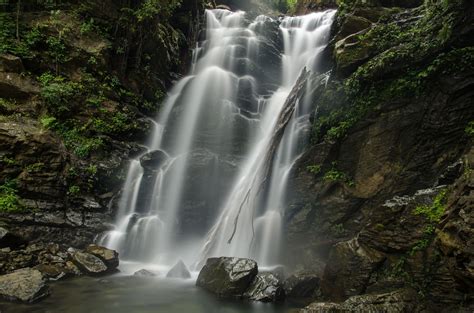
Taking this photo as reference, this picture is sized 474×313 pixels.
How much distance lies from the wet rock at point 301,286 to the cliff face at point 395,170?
412 mm

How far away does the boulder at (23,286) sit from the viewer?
777cm

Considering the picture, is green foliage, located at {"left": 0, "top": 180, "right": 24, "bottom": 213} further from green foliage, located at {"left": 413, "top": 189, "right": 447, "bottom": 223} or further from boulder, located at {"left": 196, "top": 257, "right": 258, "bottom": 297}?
green foliage, located at {"left": 413, "top": 189, "right": 447, "bottom": 223}

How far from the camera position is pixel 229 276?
9070mm

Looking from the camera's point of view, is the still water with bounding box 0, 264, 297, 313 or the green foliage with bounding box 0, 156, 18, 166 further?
the green foliage with bounding box 0, 156, 18, 166

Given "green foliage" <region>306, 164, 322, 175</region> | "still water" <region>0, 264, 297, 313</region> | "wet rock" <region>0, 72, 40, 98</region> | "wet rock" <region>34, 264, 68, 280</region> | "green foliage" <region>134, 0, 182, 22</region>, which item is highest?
"green foliage" <region>134, 0, 182, 22</region>

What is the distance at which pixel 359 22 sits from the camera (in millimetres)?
13984

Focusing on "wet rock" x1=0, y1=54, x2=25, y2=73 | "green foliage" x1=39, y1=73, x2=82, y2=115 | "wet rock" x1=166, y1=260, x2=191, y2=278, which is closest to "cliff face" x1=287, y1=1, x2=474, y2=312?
"wet rock" x1=166, y1=260, x2=191, y2=278

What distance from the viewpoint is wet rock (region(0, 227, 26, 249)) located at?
33.3 ft

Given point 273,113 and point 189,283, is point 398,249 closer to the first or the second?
point 189,283

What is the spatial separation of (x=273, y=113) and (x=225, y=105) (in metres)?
2.51

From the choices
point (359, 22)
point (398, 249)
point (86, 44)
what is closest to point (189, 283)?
point (398, 249)

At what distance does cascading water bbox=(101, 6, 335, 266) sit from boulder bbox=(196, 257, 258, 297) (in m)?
2.02

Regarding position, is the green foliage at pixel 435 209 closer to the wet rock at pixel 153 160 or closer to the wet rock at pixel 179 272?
the wet rock at pixel 179 272

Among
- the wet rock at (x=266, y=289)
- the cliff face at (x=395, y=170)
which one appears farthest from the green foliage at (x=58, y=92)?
the wet rock at (x=266, y=289)
